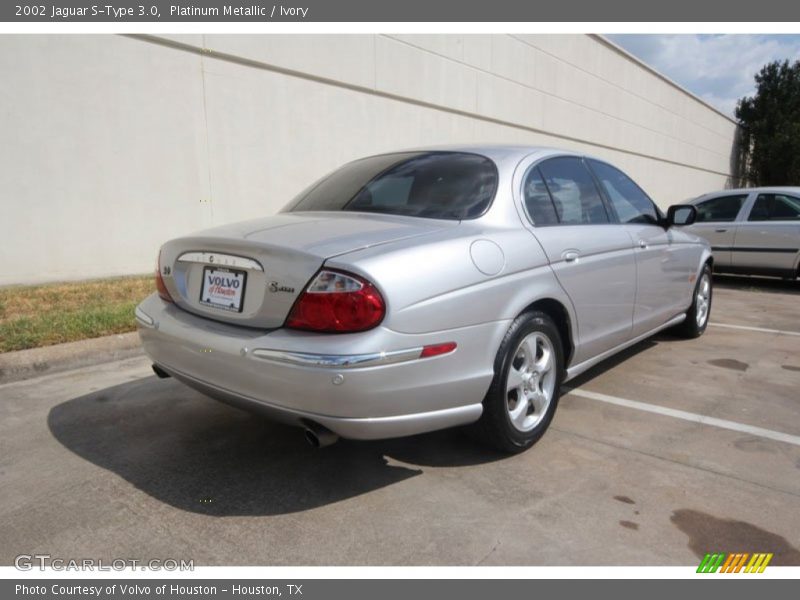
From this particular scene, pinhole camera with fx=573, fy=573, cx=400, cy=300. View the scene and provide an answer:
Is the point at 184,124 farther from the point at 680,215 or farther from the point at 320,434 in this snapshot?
the point at 320,434

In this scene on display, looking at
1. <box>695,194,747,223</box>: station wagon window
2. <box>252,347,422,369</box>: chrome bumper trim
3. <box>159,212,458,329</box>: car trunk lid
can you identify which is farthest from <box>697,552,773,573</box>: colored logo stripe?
<box>695,194,747,223</box>: station wagon window

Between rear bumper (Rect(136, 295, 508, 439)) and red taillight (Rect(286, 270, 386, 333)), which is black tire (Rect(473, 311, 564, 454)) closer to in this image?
rear bumper (Rect(136, 295, 508, 439))

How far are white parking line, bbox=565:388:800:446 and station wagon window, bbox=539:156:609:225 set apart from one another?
44.6 inches

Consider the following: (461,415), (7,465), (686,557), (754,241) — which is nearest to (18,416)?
(7,465)

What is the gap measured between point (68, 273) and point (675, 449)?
6.62 m

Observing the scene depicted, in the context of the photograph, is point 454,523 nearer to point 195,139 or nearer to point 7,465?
point 7,465

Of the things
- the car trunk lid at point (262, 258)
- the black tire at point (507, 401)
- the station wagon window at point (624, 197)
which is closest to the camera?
the car trunk lid at point (262, 258)

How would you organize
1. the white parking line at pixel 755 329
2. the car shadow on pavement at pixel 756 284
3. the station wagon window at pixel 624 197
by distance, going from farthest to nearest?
the car shadow on pavement at pixel 756 284, the white parking line at pixel 755 329, the station wagon window at pixel 624 197

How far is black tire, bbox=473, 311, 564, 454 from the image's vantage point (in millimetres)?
2641

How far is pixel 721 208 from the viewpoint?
9.26m

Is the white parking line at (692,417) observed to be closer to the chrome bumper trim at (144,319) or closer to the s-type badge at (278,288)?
the s-type badge at (278,288)

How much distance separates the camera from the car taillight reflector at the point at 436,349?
2314mm

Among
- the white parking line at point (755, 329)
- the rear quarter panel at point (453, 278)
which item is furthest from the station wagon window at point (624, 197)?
the white parking line at point (755, 329)

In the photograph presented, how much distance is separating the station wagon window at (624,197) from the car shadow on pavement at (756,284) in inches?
212
